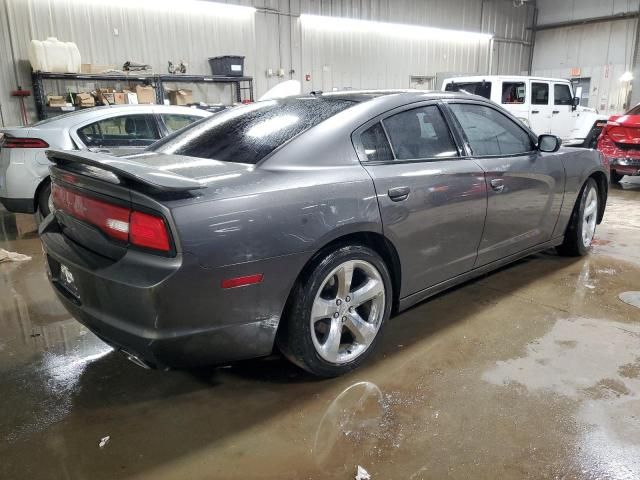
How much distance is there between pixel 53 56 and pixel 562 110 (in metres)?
10.6

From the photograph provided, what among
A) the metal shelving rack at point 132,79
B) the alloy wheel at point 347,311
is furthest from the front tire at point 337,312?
the metal shelving rack at point 132,79

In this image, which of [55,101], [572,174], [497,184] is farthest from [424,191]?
[55,101]

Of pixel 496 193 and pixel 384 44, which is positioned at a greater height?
pixel 384 44

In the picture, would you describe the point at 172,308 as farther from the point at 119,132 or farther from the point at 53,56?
the point at 53,56

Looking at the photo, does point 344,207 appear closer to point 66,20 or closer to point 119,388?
point 119,388

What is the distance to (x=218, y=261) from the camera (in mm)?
1842

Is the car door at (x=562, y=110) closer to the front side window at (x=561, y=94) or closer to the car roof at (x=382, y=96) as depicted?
the front side window at (x=561, y=94)

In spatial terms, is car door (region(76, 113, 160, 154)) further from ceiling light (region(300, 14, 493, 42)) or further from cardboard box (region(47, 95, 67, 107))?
ceiling light (region(300, 14, 493, 42))

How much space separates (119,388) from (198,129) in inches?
58.6

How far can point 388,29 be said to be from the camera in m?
13.5

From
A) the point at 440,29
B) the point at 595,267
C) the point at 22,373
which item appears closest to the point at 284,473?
the point at 22,373

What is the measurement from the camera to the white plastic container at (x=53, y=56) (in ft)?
26.5

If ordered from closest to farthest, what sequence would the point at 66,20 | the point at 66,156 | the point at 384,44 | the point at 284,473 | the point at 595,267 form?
the point at 284,473
the point at 66,156
the point at 595,267
the point at 66,20
the point at 384,44

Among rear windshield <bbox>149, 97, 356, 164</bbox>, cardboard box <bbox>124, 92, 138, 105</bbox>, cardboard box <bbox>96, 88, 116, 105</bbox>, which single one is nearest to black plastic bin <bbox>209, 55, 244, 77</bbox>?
cardboard box <bbox>124, 92, 138, 105</bbox>
